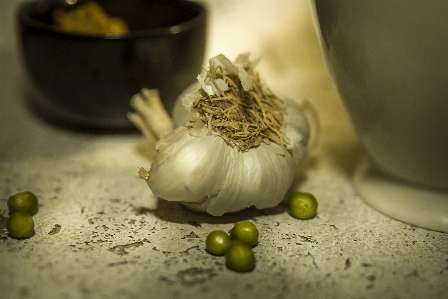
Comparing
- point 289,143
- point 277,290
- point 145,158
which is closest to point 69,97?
point 145,158

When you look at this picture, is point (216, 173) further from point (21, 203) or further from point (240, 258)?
point (21, 203)

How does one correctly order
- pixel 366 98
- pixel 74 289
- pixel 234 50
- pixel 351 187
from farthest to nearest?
pixel 234 50, pixel 351 187, pixel 366 98, pixel 74 289

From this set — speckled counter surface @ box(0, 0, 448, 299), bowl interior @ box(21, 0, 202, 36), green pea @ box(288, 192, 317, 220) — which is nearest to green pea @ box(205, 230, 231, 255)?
speckled counter surface @ box(0, 0, 448, 299)

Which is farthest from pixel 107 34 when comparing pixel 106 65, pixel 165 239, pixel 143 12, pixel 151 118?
pixel 165 239

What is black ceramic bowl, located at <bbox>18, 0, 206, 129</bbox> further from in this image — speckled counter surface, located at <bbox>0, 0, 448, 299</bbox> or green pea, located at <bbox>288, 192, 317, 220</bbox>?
green pea, located at <bbox>288, 192, 317, 220</bbox>

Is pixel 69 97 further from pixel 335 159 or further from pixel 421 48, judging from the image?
pixel 421 48

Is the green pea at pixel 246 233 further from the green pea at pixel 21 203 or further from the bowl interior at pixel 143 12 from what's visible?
the bowl interior at pixel 143 12

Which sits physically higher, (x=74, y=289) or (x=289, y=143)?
(x=289, y=143)
